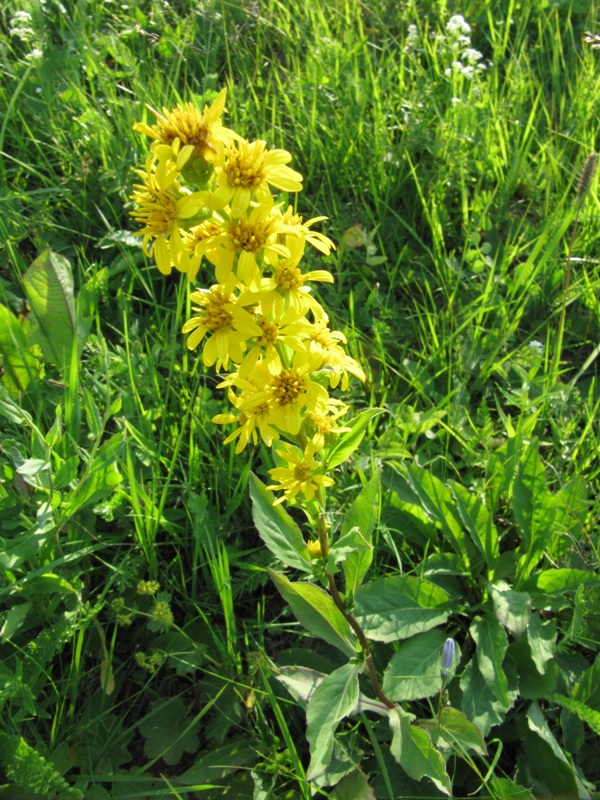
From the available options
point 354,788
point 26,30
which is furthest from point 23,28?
point 354,788

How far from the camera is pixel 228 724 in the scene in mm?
2178

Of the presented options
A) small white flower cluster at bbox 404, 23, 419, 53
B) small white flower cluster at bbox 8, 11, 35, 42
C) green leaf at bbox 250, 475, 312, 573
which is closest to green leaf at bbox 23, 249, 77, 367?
green leaf at bbox 250, 475, 312, 573

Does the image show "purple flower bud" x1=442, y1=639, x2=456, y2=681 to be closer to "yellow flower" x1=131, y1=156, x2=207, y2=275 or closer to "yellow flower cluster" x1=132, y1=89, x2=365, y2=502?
"yellow flower cluster" x1=132, y1=89, x2=365, y2=502

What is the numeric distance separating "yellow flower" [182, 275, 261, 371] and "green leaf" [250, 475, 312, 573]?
1.86ft

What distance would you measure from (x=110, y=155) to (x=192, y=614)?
2.26 metres

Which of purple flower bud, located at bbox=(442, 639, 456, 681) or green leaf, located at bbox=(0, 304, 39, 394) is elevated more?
green leaf, located at bbox=(0, 304, 39, 394)

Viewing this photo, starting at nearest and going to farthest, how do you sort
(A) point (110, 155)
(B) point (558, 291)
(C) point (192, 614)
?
(C) point (192, 614), (B) point (558, 291), (A) point (110, 155)

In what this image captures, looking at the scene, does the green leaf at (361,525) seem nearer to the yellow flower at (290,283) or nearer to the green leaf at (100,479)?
the yellow flower at (290,283)

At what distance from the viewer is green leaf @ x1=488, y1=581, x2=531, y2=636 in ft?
7.00

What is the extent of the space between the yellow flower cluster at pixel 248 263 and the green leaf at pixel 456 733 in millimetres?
855

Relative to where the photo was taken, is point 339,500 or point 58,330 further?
point 58,330

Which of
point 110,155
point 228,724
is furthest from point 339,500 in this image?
point 110,155

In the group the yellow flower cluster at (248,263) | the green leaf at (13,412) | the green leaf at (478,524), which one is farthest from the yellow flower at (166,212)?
the green leaf at (478,524)

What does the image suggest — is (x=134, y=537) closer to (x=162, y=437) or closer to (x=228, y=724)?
(x=162, y=437)
